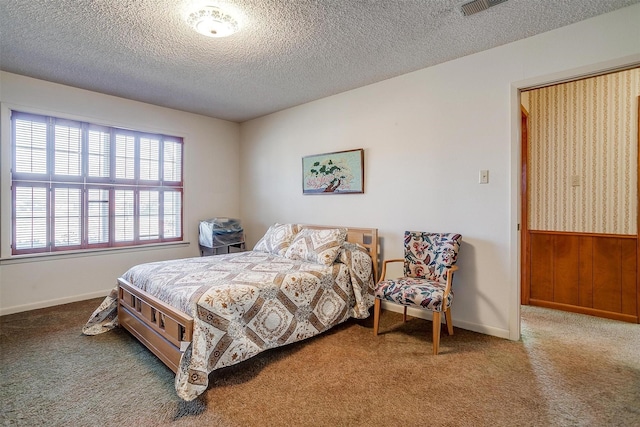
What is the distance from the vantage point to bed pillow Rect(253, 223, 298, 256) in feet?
11.8

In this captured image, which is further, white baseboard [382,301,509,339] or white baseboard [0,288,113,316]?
white baseboard [0,288,113,316]

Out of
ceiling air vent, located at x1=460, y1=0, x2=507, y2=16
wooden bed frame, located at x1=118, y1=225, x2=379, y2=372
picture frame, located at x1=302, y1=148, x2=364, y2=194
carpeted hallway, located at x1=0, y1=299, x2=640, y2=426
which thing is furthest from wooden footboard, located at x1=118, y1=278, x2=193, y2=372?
ceiling air vent, located at x1=460, y1=0, x2=507, y2=16

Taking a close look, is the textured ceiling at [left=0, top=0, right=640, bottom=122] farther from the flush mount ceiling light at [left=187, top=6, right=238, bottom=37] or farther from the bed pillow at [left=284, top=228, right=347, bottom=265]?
the bed pillow at [left=284, top=228, right=347, bottom=265]

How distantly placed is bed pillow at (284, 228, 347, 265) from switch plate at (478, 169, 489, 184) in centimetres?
138

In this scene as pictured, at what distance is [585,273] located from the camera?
3.34m

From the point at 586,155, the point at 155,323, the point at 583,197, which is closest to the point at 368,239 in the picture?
the point at 155,323

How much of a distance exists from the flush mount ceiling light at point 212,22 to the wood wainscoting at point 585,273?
3.72 meters

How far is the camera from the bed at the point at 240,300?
6.66 ft

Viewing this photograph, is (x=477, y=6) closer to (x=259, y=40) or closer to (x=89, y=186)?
(x=259, y=40)

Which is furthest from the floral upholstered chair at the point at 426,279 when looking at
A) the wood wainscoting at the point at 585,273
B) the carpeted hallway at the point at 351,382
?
the wood wainscoting at the point at 585,273

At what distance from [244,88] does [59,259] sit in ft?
9.34

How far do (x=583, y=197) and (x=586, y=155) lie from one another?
0.44m

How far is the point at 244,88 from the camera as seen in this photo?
3.72m

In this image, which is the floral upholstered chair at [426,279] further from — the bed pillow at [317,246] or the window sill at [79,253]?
the window sill at [79,253]
